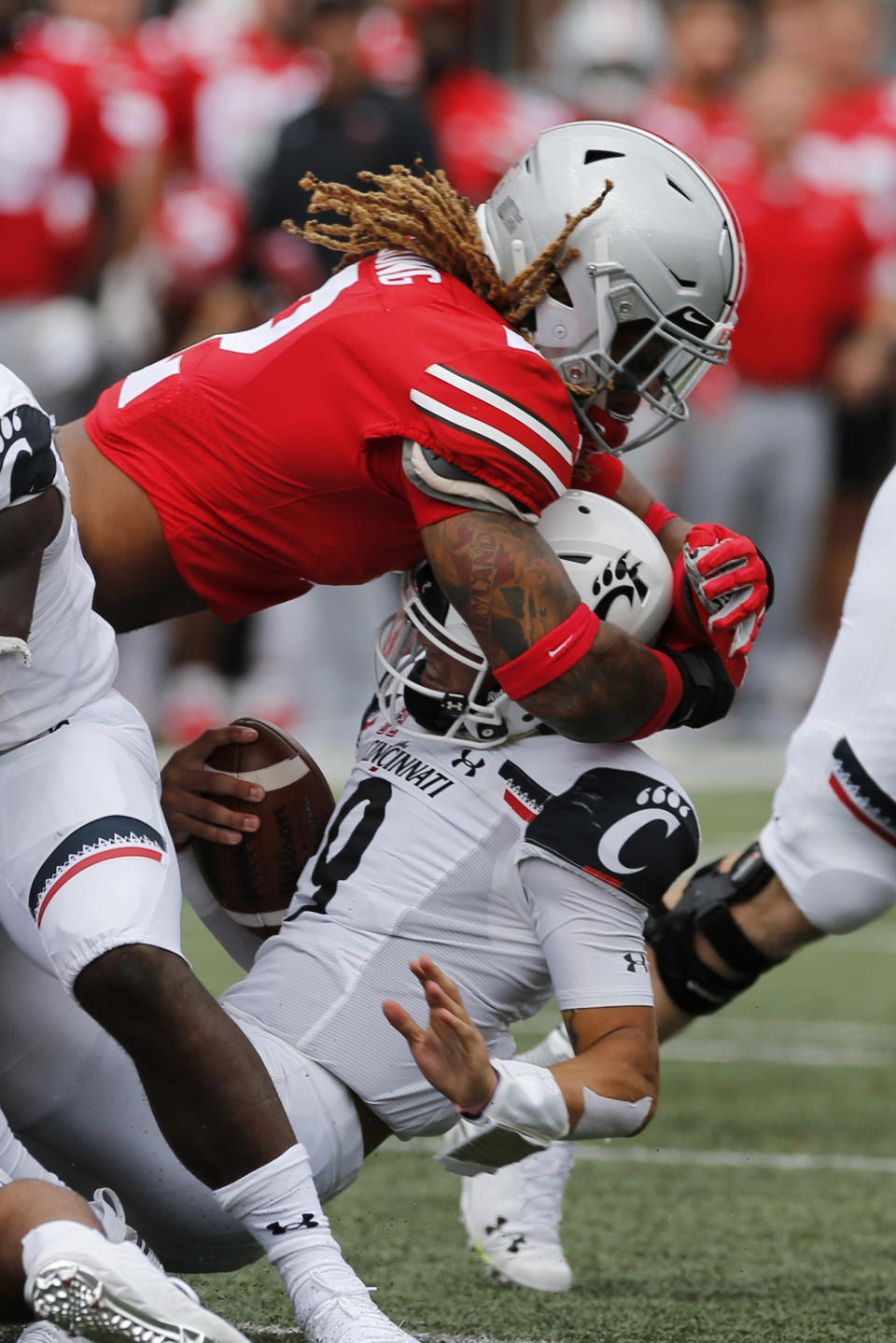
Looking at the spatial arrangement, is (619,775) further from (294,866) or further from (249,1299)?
(249,1299)

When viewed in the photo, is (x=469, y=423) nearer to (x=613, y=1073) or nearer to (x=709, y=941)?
(x=613, y=1073)

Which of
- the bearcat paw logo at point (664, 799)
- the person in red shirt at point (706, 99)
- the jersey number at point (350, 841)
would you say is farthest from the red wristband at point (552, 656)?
the person in red shirt at point (706, 99)

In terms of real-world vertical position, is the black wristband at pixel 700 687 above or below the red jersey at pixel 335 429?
below

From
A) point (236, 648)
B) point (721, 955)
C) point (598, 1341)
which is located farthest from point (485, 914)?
point (236, 648)

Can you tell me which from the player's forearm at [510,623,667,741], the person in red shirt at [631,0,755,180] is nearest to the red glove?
the player's forearm at [510,623,667,741]

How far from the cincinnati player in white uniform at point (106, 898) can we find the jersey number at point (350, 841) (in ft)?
1.00

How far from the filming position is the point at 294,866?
3.07 meters

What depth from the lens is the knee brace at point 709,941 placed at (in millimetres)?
3598

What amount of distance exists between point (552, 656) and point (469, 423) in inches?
12.2

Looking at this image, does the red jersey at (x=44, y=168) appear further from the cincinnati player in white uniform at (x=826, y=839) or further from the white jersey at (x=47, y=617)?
the white jersey at (x=47, y=617)

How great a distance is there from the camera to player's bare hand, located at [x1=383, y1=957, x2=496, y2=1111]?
8.07 feet

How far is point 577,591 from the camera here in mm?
2797

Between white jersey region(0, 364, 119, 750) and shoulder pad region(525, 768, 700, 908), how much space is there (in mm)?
611

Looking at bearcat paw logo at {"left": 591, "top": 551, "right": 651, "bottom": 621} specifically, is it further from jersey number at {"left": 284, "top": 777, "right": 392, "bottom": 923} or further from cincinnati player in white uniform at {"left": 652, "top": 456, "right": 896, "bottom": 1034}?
cincinnati player in white uniform at {"left": 652, "top": 456, "right": 896, "bottom": 1034}
